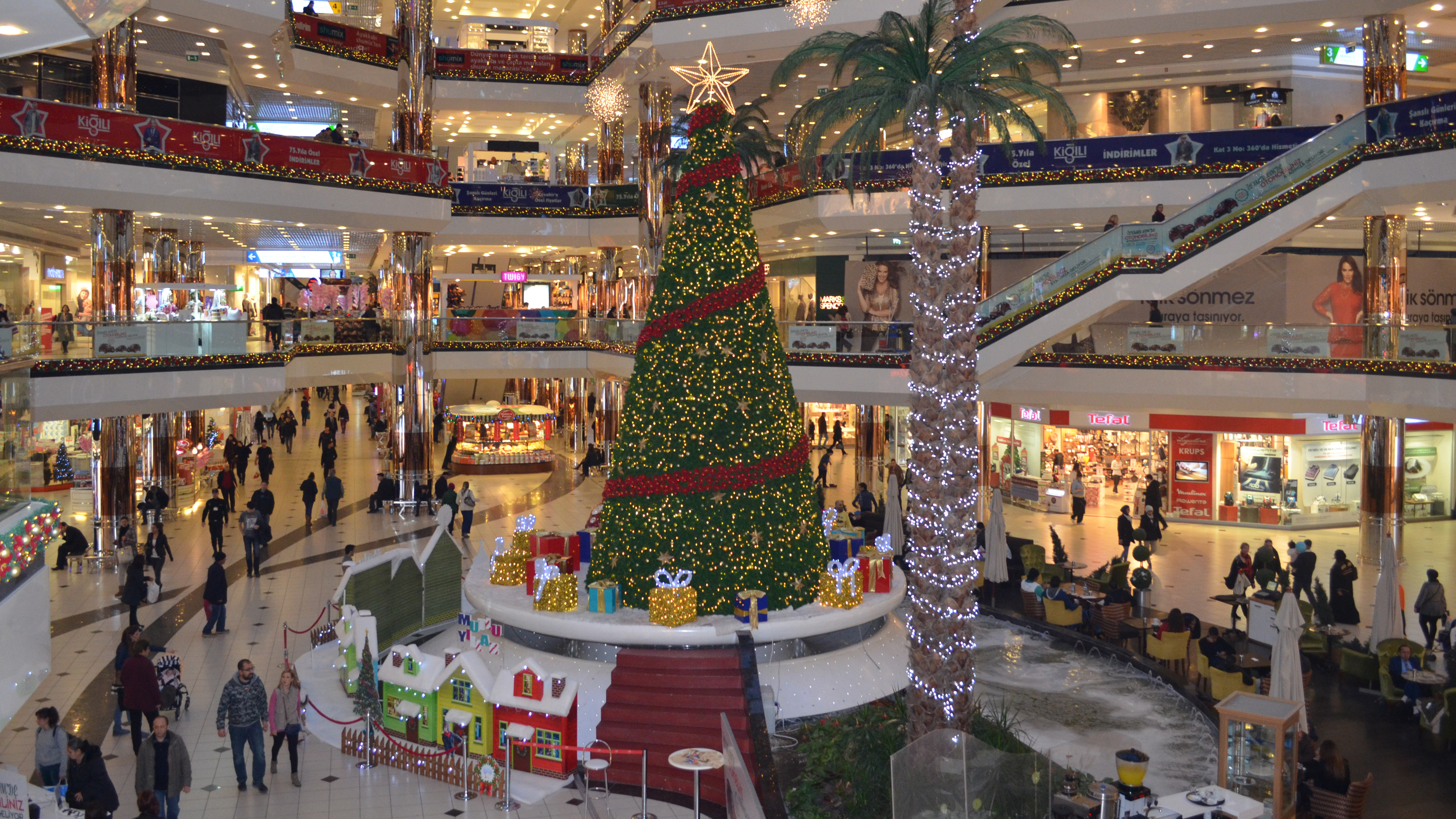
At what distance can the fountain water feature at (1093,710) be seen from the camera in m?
11.3

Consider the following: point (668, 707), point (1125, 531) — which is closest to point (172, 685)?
point (668, 707)

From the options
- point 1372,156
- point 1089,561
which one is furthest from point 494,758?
point 1372,156

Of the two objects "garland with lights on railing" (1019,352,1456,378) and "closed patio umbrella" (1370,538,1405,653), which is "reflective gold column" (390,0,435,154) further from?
"closed patio umbrella" (1370,538,1405,653)

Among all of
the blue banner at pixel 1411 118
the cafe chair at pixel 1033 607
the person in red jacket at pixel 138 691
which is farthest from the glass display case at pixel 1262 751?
the blue banner at pixel 1411 118

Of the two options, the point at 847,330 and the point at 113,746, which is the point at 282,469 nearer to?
the point at 847,330

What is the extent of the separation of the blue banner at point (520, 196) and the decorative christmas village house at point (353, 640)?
18992 millimetres

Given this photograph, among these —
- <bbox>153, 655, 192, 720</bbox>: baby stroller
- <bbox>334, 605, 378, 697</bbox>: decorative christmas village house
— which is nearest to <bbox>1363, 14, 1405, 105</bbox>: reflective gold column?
<bbox>334, 605, 378, 697</bbox>: decorative christmas village house

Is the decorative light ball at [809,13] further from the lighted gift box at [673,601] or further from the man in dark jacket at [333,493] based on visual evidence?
the man in dark jacket at [333,493]

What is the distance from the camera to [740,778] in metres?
7.91

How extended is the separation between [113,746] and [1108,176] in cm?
1944

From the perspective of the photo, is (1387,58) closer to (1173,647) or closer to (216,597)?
(1173,647)

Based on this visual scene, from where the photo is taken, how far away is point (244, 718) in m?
10.3

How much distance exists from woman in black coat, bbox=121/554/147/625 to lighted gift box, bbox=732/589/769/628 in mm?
8627

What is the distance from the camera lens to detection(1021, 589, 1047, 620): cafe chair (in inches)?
655
